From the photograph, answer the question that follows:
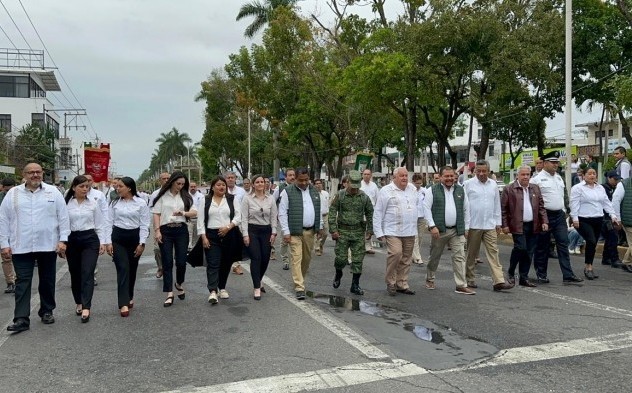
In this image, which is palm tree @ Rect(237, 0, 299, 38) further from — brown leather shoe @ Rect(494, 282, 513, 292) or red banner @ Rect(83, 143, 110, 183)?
brown leather shoe @ Rect(494, 282, 513, 292)

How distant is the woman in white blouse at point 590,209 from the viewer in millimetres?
10070

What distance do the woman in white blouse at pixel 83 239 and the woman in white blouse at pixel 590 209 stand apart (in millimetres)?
7473

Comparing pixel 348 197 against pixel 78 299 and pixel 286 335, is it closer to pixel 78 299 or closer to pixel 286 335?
pixel 286 335

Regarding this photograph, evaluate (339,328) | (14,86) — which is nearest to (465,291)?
(339,328)

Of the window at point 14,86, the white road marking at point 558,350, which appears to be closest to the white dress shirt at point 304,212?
the white road marking at point 558,350

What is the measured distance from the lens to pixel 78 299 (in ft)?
24.5

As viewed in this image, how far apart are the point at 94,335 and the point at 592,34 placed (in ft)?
79.4

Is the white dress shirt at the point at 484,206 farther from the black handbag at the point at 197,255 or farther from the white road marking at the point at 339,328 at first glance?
the black handbag at the point at 197,255

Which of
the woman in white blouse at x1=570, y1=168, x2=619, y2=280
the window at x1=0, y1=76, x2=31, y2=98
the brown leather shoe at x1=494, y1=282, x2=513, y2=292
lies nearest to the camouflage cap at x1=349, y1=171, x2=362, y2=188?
the brown leather shoe at x1=494, y1=282, x2=513, y2=292

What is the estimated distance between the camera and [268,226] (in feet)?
27.4

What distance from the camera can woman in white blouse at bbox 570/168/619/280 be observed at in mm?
10070

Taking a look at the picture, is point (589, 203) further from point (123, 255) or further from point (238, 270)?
point (123, 255)

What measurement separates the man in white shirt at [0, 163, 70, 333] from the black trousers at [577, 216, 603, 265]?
803 cm

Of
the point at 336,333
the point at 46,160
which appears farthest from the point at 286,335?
the point at 46,160
